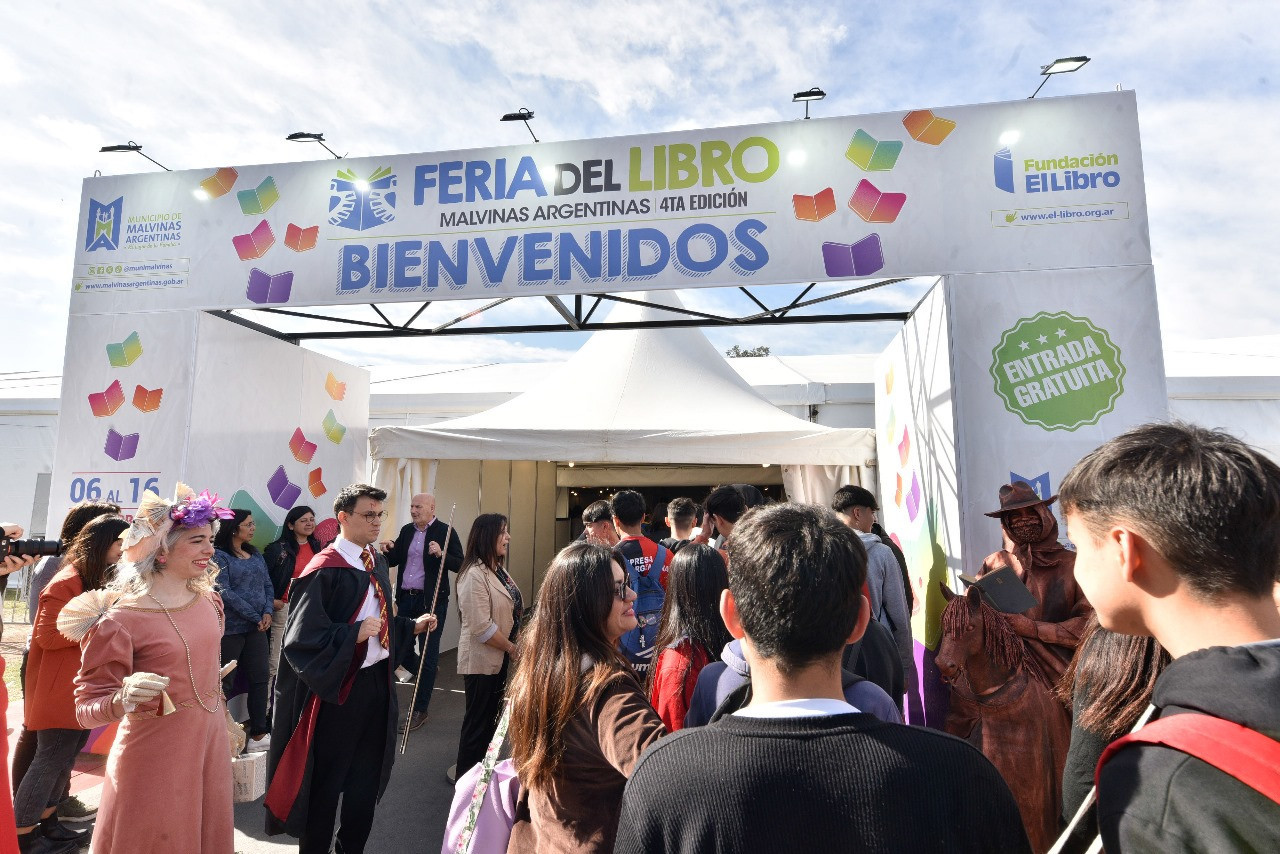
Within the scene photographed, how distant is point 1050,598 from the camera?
2.88 meters

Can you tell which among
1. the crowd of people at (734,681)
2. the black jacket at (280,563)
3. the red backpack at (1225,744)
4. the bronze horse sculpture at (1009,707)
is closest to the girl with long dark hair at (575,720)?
the crowd of people at (734,681)

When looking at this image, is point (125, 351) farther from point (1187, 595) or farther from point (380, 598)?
point (1187, 595)

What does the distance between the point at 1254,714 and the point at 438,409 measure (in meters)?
8.23

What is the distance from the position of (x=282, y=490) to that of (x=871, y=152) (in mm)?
4626

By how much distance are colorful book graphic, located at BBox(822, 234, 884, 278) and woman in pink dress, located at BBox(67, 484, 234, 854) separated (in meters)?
3.23

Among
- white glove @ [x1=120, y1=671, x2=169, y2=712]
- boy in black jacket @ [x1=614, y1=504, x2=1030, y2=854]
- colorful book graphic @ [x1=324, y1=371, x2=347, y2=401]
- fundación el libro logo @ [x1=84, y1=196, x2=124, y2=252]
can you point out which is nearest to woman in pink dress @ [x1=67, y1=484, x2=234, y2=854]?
white glove @ [x1=120, y1=671, x2=169, y2=712]

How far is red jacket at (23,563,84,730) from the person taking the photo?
2.96 m

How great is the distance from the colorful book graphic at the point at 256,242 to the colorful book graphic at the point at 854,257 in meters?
3.52

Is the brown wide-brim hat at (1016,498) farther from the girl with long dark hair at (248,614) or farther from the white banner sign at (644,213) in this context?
the girl with long dark hair at (248,614)

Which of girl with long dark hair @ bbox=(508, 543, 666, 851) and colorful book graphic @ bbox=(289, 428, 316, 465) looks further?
colorful book graphic @ bbox=(289, 428, 316, 465)

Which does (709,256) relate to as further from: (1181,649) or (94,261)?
(94,261)

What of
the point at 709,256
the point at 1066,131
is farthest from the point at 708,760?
the point at 1066,131

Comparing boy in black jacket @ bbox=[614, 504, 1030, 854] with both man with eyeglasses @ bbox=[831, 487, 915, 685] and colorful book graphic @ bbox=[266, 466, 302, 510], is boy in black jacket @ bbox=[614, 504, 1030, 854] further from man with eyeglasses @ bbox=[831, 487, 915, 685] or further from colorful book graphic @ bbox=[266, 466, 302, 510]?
colorful book graphic @ bbox=[266, 466, 302, 510]

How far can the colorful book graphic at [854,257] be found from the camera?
3992 millimetres
